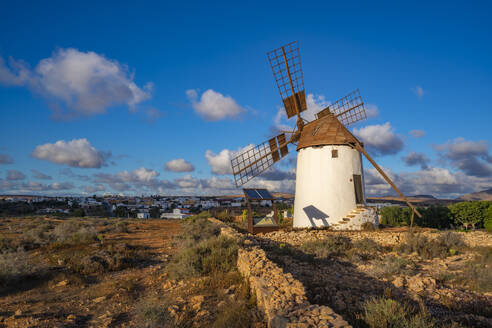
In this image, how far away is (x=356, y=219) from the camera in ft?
48.0

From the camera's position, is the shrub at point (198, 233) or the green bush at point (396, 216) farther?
the green bush at point (396, 216)

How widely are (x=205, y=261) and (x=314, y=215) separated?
9.43m

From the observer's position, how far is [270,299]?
428 cm

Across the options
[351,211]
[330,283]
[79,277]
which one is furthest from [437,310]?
[351,211]

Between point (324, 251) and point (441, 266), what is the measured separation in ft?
11.3

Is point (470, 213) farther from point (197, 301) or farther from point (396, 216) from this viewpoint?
point (197, 301)

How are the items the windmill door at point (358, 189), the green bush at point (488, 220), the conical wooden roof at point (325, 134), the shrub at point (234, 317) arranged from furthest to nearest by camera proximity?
the windmill door at point (358, 189) < the conical wooden roof at point (325, 134) < the green bush at point (488, 220) < the shrub at point (234, 317)

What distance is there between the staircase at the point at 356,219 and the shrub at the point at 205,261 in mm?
7997

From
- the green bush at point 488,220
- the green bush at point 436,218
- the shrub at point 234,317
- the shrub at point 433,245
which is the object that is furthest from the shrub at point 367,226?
the shrub at point 234,317

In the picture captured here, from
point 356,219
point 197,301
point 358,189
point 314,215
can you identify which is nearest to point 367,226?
point 356,219

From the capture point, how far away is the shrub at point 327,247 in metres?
9.76

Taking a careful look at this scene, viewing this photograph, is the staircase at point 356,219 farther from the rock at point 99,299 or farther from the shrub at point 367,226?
the rock at point 99,299

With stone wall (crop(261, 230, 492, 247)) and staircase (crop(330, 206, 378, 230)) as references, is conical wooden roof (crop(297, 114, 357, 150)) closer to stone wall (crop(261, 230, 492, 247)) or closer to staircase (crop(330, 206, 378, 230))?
staircase (crop(330, 206, 378, 230))

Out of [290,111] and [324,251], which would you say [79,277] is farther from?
[290,111]
